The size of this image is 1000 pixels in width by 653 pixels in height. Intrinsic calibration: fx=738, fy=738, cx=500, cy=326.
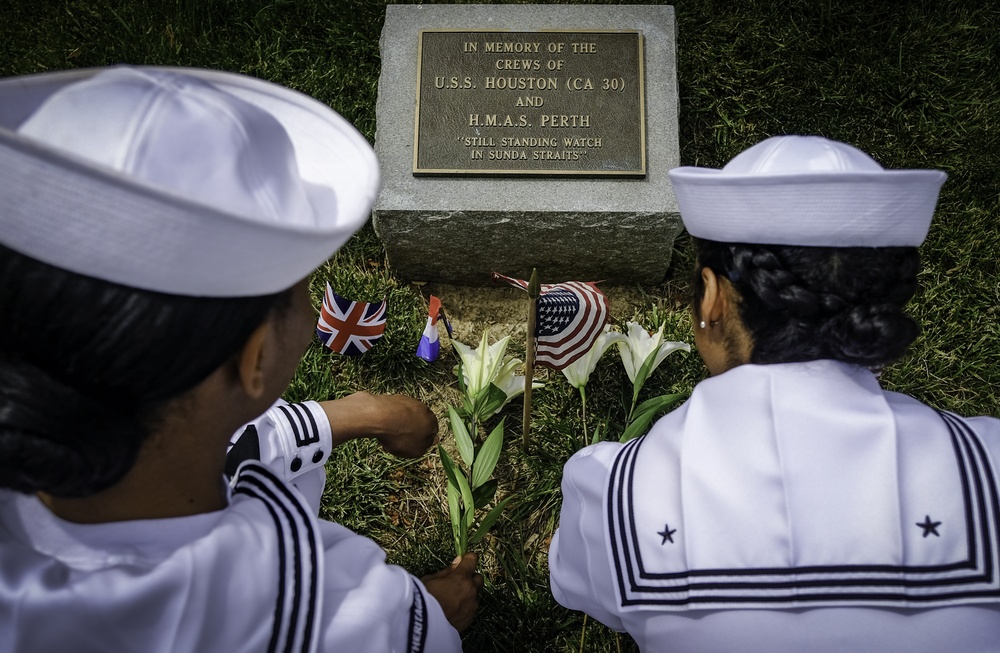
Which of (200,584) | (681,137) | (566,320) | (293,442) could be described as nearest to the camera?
(200,584)

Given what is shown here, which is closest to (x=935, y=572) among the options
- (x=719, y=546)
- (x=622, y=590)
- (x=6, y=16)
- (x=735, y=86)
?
(x=719, y=546)

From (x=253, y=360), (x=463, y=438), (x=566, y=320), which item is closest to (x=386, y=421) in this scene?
(x=463, y=438)

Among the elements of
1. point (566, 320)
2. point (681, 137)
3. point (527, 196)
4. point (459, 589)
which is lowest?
point (459, 589)

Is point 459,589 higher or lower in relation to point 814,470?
lower

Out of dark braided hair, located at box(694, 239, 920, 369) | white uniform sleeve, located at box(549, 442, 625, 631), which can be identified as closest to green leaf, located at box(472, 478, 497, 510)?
white uniform sleeve, located at box(549, 442, 625, 631)

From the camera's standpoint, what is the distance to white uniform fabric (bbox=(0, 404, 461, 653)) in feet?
3.41

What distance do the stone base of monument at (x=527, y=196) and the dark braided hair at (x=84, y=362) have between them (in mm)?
1705

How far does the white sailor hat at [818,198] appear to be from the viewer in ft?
4.37

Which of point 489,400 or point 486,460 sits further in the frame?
point 489,400

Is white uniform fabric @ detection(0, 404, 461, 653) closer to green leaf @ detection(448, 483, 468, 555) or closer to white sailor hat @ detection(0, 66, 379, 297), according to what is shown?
white sailor hat @ detection(0, 66, 379, 297)

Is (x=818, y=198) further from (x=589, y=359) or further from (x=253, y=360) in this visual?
(x=589, y=359)

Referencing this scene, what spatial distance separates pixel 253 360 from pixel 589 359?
1520mm

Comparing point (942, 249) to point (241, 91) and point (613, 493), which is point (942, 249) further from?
point (241, 91)

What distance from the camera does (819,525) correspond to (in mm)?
1328
